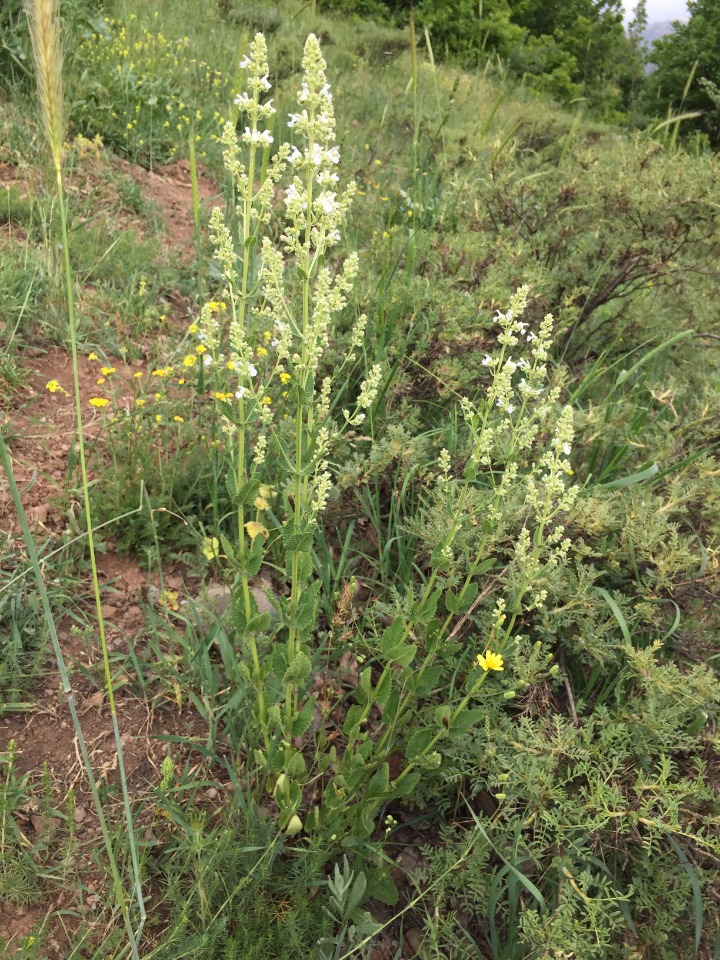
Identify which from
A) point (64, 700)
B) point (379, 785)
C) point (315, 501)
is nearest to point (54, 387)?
point (64, 700)

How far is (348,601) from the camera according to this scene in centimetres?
191

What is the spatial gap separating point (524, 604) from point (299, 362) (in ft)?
3.49

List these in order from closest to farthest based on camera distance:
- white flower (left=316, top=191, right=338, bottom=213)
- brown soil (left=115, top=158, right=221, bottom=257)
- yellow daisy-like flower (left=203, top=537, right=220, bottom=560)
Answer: white flower (left=316, top=191, right=338, bottom=213)
yellow daisy-like flower (left=203, top=537, right=220, bottom=560)
brown soil (left=115, top=158, right=221, bottom=257)

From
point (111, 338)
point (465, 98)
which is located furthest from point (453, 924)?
point (465, 98)

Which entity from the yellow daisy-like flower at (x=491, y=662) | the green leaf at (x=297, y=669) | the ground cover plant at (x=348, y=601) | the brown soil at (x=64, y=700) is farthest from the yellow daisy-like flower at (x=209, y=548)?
the yellow daisy-like flower at (x=491, y=662)

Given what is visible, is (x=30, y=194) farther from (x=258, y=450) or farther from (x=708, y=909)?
(x=708, y=909)

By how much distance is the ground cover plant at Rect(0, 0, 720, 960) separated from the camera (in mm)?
1550

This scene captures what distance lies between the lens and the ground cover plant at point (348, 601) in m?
1.55

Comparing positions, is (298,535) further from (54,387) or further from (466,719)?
(54,387)

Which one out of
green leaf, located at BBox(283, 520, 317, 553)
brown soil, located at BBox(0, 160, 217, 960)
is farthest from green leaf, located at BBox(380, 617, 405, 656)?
brown soil, located at BBox(0, 160, 217, 960)

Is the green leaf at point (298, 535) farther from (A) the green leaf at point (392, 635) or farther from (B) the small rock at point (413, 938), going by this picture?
(B) the small rock at point (413, 938)

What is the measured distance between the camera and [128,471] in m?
2.50

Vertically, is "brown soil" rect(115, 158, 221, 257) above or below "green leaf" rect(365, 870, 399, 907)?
above

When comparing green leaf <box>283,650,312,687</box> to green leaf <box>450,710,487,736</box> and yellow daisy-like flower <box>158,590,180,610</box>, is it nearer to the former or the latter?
green leaf <box>450,710,487,736</box>
